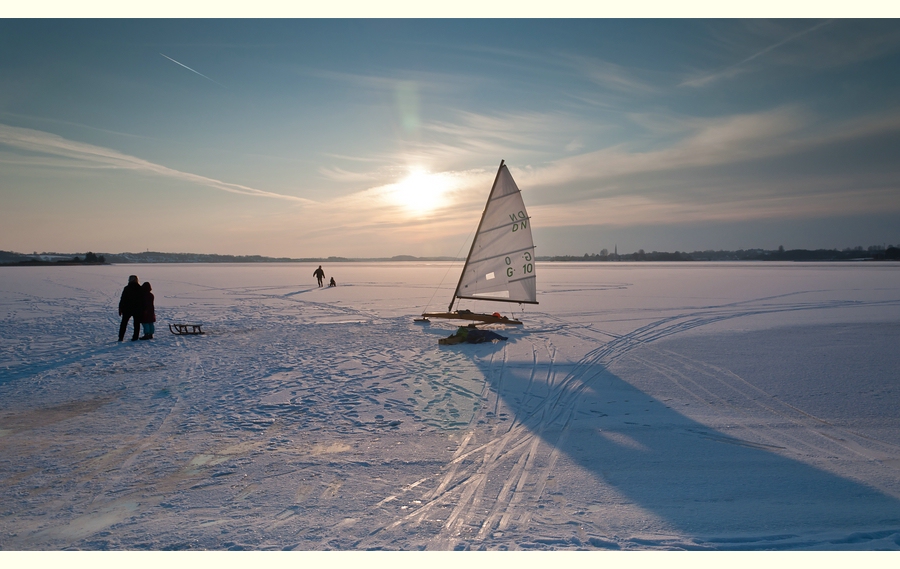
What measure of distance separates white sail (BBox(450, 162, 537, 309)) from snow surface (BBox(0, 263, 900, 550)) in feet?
A: 11.1

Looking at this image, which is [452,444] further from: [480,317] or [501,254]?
[501,254]

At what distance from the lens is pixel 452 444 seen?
5.06m

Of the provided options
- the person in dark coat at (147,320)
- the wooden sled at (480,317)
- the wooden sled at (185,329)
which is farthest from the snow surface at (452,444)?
the wooden sled at (480,317)

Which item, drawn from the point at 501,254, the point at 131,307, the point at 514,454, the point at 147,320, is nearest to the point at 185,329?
the point at 147,320

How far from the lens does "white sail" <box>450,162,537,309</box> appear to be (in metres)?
13.4

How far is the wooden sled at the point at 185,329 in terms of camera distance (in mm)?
12055

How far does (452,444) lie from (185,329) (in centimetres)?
1020

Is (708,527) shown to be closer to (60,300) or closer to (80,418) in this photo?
(80,418)

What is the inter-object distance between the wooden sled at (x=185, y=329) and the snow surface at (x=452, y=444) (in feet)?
3.65

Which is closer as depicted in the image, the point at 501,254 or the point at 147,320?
the point at 147,320

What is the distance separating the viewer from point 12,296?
21797mm

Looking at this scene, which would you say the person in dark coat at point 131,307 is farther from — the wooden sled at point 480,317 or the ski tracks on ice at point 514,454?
the ski tracks on ice at point 514,454

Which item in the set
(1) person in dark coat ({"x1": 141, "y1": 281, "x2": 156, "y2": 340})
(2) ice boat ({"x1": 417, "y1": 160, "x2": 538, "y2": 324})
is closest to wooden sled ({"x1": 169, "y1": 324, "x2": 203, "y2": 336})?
(1) person in dark coat ({"x1": 141, "y1": 281, "x2": 156, "y2": 340})

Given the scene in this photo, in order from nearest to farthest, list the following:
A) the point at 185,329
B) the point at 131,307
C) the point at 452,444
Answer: the point at 452,444 → the point at 131,307 → the point at 185,329
